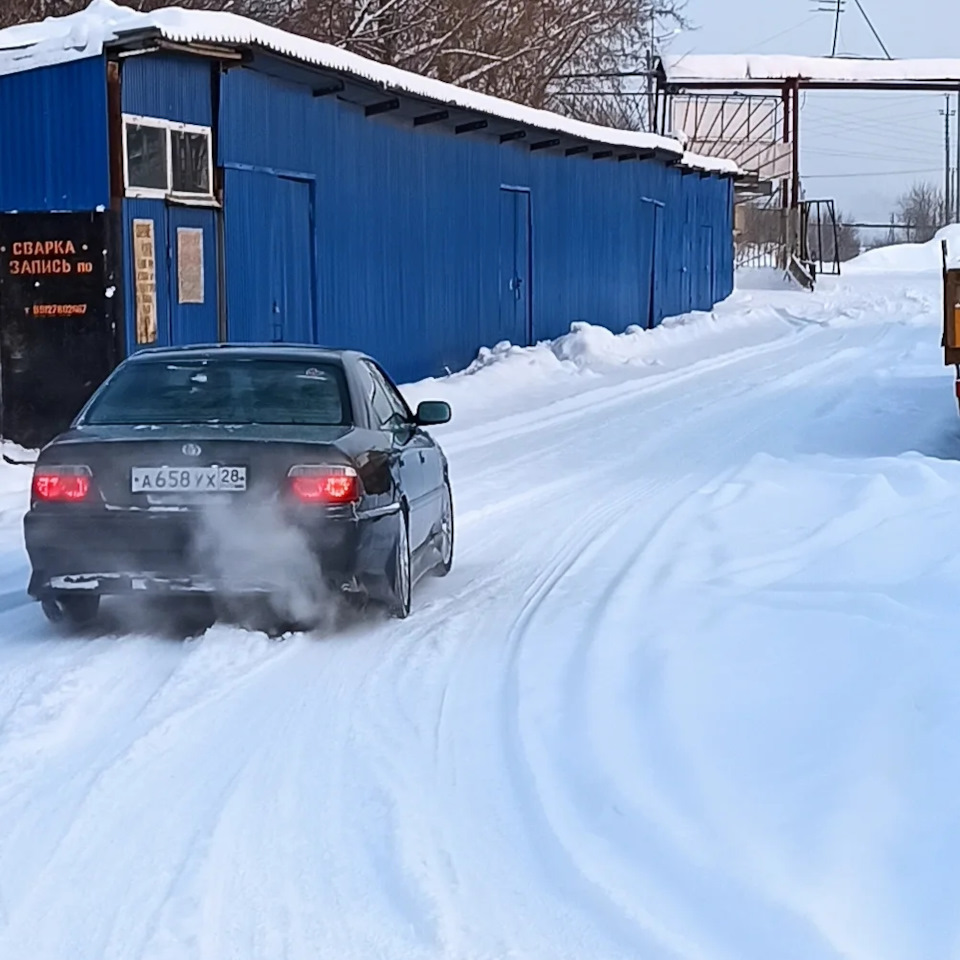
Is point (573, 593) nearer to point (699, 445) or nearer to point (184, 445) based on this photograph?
point (184, 445)

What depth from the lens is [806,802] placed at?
17.5ft

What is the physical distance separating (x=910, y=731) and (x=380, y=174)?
1622 centimetres

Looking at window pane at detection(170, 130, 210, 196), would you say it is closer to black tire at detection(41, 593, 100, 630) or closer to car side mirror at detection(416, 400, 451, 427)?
car side mirror at detection(416, 400, 451, 427)

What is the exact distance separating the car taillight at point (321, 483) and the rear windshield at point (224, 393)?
621 millimetres

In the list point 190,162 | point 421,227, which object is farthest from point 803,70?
point 190,162

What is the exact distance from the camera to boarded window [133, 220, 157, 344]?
15438 mm

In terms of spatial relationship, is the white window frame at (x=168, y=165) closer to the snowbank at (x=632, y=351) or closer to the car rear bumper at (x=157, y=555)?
the snowbank at (x=632, y=351)

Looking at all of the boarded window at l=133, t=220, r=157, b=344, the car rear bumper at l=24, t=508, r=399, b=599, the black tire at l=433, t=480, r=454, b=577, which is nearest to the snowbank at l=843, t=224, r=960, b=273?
the boarded window at l=133, t=220, r=157, b=344

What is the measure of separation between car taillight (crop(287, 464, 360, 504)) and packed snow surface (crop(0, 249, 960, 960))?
0.69 m

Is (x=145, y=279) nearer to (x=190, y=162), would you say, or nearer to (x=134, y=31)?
(x=190, y=162)

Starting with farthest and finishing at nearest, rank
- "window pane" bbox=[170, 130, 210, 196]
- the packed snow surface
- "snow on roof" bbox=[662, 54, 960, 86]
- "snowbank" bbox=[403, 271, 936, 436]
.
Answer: "snow on roof" bbox=[662, 54, 960, 86] → "snowbank" bbox=[403, 271, 936, 436] → "window pane" bbox=[170, 130, 210, 196] → the packed snow surface

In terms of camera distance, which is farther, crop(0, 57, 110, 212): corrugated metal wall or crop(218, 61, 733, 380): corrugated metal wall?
crop(218, 61, 733, 380): corrugated metal wall

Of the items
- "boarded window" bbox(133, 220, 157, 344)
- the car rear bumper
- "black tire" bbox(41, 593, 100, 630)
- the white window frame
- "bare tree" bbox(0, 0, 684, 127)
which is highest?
"bare tree" bbox(0, 0, 684, 127)

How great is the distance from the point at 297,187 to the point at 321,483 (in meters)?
11.7
